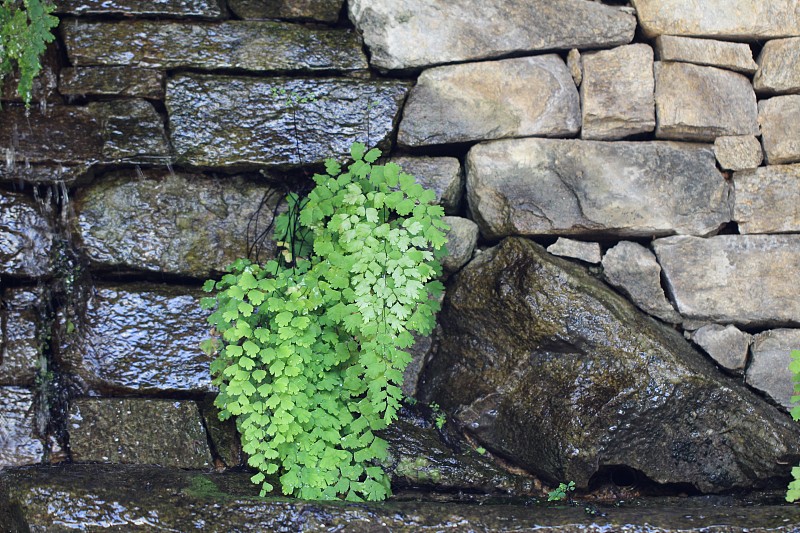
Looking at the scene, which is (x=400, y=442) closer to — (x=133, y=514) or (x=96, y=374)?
(x=133, y=514)

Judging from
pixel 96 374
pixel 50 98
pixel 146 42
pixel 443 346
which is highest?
pixel 146 42

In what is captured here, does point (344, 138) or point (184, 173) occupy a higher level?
point (344, 138)

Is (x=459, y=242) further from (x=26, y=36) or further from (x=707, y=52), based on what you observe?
(x=26, y=36)

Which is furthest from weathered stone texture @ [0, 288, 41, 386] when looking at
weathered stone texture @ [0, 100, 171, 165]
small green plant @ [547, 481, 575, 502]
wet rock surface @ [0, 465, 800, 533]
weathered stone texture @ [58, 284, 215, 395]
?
small green plant @ [547, 481, 575, 502]

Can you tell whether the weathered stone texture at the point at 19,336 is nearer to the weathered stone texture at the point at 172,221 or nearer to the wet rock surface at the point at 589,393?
the weathered stone texture at the point at 172,221

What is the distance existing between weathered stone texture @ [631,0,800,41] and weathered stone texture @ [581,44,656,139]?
0.15 metres

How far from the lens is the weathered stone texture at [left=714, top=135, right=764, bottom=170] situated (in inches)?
134

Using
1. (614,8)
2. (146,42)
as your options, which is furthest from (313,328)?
(614,8)

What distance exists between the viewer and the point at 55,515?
2451 mm

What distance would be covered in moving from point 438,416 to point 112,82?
1973 millimetres

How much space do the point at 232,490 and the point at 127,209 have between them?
132 centimetres

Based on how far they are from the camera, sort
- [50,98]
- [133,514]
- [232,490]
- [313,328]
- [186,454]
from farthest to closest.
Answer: [50,98], [186,454], [313,328], [232,490], [133,514]

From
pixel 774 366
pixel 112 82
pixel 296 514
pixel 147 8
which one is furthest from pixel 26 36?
pixel 774 366

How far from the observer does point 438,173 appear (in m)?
3.36
